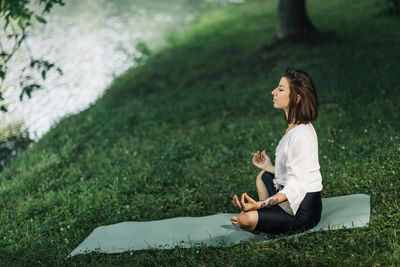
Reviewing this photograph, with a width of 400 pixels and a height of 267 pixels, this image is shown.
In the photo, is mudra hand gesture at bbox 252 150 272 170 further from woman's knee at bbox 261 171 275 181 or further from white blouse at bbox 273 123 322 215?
white blouse at bbox 273 123 322 215

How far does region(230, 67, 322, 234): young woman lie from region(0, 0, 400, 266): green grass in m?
0.24

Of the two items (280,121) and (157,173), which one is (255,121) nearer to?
(280,121)

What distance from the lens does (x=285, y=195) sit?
386 cm

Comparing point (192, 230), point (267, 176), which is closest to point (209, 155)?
point (192, 230)

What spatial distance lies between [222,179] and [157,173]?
1026mm

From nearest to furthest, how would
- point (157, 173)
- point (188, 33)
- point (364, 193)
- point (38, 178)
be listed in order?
1. point (364, 193)
2. point (157, 173)
3. point (38, 178)
4. point (188, 33)

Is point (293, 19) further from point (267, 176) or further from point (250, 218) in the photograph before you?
point (250, 218)

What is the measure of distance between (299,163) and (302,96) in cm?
61

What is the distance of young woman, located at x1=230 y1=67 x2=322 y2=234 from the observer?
3875mm

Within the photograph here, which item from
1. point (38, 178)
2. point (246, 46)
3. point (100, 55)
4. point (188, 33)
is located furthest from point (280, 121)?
point (188, 33)

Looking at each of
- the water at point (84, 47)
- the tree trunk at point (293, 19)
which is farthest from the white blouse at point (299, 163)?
the tree trunk at point (293, 19)

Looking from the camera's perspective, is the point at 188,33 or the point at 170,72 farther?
the point at 188,33

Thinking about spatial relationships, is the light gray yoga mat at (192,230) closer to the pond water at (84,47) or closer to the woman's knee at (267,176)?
the woman's knee at (267,176)

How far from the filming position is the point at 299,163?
3857 mm
